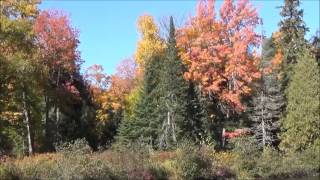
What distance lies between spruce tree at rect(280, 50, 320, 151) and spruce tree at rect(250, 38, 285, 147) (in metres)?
2.36

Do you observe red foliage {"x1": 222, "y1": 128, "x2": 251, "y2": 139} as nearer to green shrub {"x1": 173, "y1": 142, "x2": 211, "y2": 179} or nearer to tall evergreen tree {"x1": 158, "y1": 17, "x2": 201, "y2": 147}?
tall evergreen tree {"x1": 158, "y1": 17, "x2": 201, "y2": 147}

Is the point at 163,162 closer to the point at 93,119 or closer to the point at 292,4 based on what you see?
the point at 93,119

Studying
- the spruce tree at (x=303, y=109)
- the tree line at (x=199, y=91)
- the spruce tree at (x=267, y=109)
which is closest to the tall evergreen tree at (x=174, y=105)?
the tree line at (x=199, y=91)

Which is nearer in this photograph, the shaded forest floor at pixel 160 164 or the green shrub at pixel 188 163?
the shaded forest floor at pixel 160 164

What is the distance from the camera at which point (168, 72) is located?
4522cm

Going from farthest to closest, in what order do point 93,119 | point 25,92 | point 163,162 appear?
point 93,119
point 25,92
point 163,162

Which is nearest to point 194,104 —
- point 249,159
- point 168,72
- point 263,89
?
point 168,72

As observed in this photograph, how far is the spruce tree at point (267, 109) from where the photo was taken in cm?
4531

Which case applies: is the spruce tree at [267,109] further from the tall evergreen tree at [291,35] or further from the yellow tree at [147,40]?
the yellow tree at [147,40]

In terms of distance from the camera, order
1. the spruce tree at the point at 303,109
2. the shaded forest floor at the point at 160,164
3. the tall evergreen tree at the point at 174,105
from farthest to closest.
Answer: the tall evergreen tree at the point at 174,105, the spruce tree at the point at 303,109, the shaded forest floor at the point at 160,164

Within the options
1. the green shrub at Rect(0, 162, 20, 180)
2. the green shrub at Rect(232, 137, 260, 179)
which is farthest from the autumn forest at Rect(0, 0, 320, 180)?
the green shrub at Rect(0, 162, 20, 180)

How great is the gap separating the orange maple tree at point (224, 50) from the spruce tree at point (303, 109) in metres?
4.12

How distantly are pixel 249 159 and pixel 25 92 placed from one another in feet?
53.7

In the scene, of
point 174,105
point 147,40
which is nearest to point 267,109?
point 174,105
